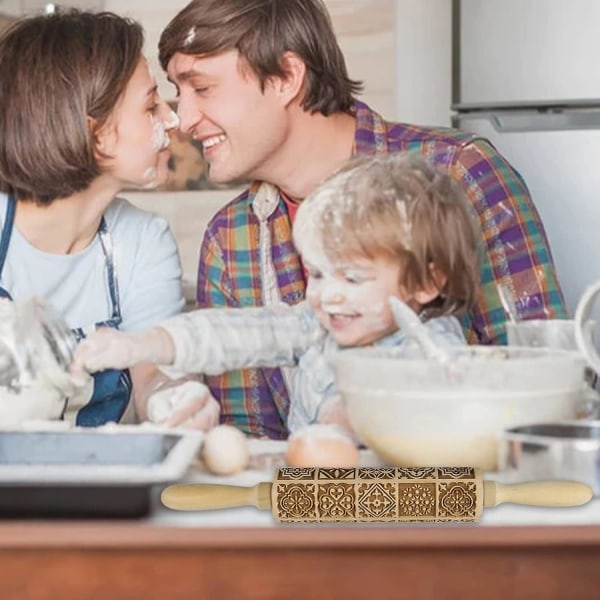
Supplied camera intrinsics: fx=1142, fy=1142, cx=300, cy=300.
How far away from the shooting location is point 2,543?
24.9 inches

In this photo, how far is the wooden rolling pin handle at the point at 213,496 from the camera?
66 centimetres

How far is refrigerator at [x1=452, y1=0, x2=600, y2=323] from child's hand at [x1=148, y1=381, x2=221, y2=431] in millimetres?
395

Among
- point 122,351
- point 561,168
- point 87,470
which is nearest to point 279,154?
point 122,351

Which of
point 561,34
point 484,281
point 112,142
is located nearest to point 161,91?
point 112,142

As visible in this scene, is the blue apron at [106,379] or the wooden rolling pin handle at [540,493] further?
the blue apron at [106,379]

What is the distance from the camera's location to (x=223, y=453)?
0.72 metres

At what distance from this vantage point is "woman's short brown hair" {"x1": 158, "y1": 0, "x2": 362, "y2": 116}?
2.68 ft

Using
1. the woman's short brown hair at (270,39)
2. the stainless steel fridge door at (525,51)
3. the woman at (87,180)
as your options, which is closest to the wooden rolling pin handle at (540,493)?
the woman at (87,180)

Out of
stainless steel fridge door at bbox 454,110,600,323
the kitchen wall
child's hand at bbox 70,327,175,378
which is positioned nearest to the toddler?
child's hand at bbox 70,327,175,378

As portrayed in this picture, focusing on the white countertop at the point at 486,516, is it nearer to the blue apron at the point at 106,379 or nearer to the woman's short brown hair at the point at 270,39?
the blue apron at the point at 106,379

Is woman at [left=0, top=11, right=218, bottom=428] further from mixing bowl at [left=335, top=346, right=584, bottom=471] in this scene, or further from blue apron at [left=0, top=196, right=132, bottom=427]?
mixing bowl at [left=335, top=346, right=584, bottom=471]

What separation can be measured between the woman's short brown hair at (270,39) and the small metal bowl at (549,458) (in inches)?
12.2

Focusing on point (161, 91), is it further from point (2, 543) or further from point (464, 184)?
point (2, 543)

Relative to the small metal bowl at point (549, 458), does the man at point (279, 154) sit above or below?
above
